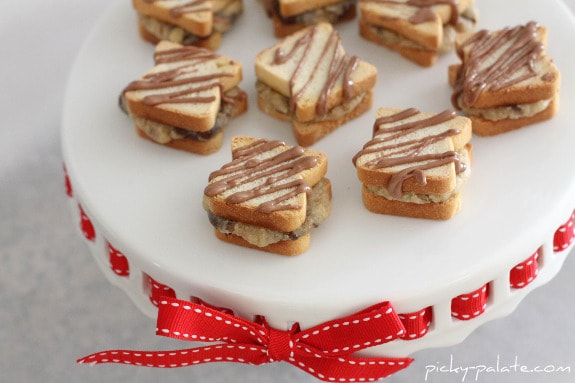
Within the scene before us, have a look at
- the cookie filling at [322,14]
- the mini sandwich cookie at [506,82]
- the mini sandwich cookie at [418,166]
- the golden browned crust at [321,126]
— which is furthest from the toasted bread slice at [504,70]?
the cookie filling at [322,14]

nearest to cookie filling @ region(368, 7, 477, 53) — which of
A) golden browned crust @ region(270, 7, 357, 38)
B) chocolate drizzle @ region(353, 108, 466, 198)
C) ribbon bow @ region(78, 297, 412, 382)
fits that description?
golden browned crust @ region(270, 7, 357, 38)

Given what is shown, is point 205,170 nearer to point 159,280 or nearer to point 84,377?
point 159,280

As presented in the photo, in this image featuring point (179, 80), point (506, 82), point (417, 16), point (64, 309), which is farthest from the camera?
point (64, 309)

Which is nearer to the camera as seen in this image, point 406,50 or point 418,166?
point 418,166

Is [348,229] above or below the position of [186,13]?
below

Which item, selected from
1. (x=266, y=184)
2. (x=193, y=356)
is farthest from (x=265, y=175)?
(x=193, y=356)

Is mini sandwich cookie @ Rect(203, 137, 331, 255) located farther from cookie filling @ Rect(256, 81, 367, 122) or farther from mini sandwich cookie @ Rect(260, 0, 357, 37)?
mini sandwich cookie @ Rect(260, 0, 357, 37)

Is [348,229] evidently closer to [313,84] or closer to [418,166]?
[418,166]

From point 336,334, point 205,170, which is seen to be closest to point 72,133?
point 205,170
